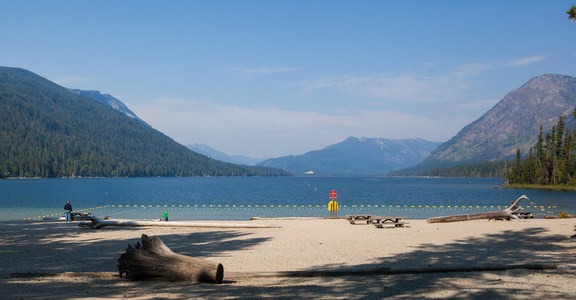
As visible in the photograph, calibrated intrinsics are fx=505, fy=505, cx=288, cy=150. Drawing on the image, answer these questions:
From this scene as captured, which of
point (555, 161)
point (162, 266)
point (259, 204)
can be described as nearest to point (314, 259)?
point (162, 266)

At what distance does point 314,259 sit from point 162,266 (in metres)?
6.01

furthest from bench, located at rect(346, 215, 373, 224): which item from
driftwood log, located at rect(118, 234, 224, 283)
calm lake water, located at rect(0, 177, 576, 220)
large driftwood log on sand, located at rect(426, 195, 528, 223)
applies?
driftwood log, located at rect(118, 234, 224, 283)

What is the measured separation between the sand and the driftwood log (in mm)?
245

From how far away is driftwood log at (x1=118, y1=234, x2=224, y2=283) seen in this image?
1240 centimetres

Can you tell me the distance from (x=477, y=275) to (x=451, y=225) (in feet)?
56.5

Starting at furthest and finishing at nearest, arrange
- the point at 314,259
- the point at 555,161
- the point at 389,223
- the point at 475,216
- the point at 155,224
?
1. the point at 555,161
2. the point at 475,216
3. the point at 389,223
4. the point at 155,224
5. the point at 314,259

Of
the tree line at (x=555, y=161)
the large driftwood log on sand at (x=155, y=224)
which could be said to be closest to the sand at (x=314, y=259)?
the large driftwood log on sand at (x=155, y=224)

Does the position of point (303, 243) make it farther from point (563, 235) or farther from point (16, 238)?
point (16, 238)

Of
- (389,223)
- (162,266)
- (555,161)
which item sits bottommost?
(389,223)

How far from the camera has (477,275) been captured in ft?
43.8

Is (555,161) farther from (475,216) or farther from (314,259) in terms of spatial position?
(314,259)

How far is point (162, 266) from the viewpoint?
1275cm

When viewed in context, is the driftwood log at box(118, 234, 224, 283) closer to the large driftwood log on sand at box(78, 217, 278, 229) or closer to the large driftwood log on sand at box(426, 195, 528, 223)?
the large driftwood log on sand at box(78, 217, 278, 229)

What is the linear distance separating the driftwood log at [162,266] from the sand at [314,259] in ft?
0.80
